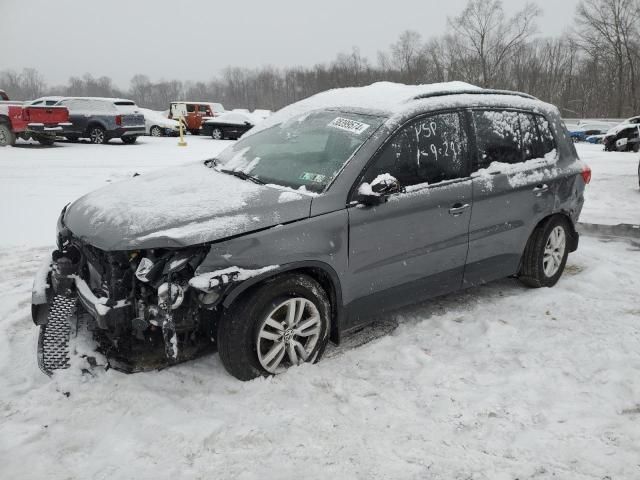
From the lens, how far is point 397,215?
3.59 meters

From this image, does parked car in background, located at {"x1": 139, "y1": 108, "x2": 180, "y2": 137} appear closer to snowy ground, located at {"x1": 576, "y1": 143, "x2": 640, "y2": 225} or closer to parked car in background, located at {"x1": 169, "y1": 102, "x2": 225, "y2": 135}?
parked car in background, located at {"x1": 169, "y1": 102, "x2": 225, "y2": 135}

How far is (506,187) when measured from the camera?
4.27m

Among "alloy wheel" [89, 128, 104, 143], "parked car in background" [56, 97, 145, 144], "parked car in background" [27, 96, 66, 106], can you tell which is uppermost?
"parked car in background" [27, 96, 66, 106]

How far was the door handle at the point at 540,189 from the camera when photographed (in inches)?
178

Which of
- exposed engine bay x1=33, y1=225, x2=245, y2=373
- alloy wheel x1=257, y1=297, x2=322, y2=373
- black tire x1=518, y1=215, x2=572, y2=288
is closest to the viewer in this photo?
exposed engine bay x1=33, y1=225, x2=245, y2=373

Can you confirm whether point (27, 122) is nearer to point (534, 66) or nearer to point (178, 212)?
point (178, 212)

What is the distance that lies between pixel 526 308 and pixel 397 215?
1.72m

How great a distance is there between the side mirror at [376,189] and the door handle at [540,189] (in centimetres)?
173

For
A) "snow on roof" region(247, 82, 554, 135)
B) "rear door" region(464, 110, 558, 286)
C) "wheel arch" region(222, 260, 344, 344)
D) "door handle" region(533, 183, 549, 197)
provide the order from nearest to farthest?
"wheel arch" region(222, 260, 344, 344), "snow on roof" region(247, 82, 554, 135), "rear door" region(464, 110, 558, 286), "door handle" region(533, 183, 549, 197)

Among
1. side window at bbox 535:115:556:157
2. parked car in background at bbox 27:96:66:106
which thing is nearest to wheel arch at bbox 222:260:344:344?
side window at bbox 535:115:556:157

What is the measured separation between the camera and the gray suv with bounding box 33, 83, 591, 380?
2.97m

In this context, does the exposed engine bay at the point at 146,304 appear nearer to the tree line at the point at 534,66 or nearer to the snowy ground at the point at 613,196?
the snowy ground at the point at 613,196

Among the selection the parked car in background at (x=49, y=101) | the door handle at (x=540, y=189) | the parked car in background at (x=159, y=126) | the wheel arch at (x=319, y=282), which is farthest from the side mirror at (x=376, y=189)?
the parked car in background at (x=159, y=126)

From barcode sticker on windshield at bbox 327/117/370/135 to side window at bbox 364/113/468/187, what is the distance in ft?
0.82
